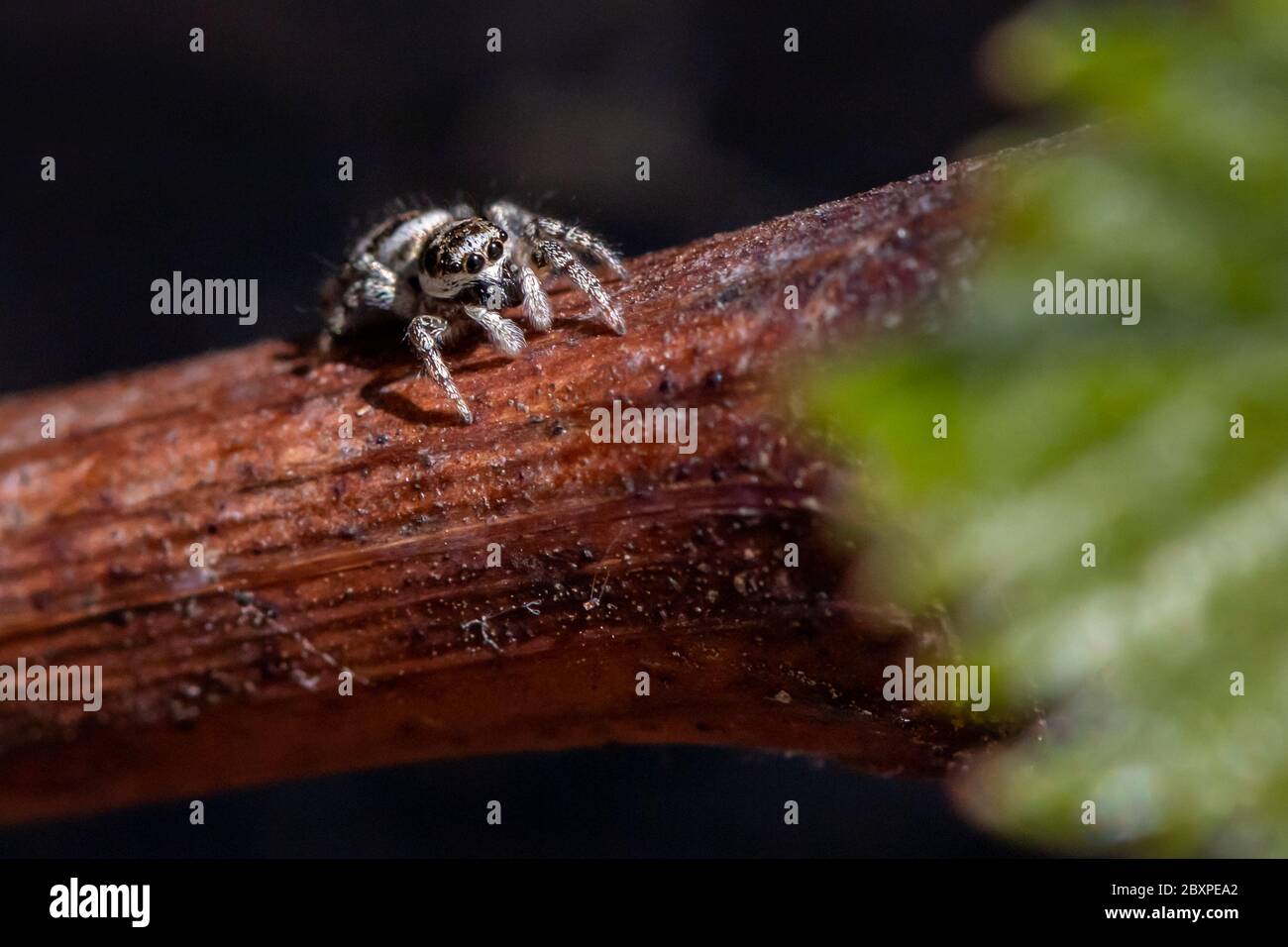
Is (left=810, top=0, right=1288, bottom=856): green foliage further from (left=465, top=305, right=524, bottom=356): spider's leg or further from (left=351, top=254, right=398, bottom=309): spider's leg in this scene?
(left=351, top=254, right=398, bottom=309): spider's leg

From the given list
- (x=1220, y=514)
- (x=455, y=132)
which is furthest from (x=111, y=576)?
(x=455, y=132)

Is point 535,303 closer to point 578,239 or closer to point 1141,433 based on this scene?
point 578,239

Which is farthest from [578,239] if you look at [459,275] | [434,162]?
[434,162]

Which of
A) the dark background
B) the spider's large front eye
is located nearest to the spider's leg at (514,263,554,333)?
the spider's large front eye

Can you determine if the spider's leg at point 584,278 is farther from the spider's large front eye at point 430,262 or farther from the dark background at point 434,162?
the dark background at point 434,162

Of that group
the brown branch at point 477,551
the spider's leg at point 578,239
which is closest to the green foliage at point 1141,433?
the brown branch at point 477,551

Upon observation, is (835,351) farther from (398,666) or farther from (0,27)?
(0,27)
